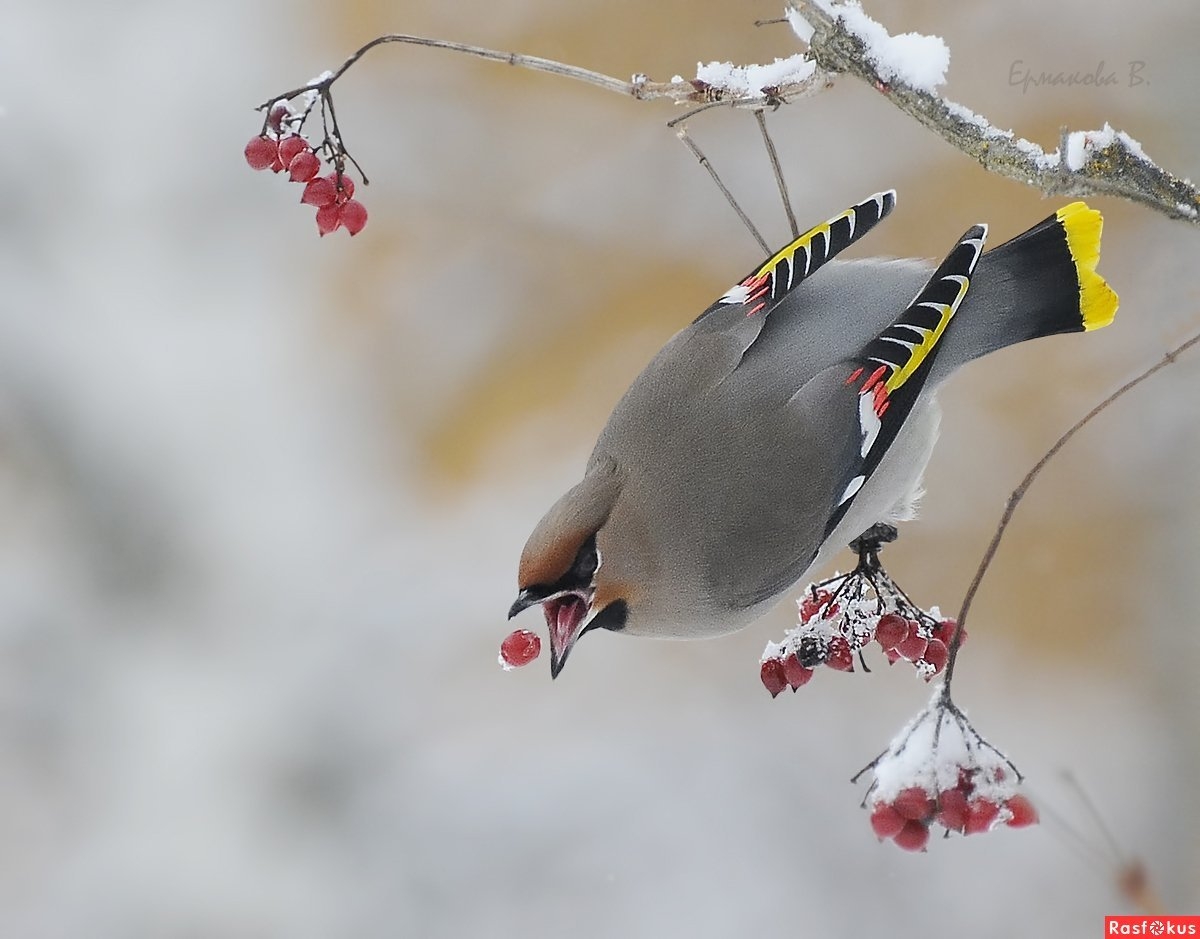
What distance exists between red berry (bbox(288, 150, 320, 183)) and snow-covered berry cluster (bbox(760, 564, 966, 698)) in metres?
1.13

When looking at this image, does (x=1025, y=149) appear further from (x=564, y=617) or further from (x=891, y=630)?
(x=564, y=617)

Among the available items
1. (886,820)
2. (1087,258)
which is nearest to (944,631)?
(886,820)

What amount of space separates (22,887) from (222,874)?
0.72 metres

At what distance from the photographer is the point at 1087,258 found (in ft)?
7.10

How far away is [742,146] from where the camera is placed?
3.83 metres

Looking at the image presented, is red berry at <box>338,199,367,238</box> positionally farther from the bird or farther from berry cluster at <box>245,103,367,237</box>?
the bird

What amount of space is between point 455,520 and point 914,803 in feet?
9.24

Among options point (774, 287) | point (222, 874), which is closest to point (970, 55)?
point (774, 287)

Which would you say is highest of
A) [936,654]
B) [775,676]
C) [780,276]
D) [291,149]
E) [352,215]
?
[291,149]

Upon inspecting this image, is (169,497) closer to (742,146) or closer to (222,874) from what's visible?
(222,874)

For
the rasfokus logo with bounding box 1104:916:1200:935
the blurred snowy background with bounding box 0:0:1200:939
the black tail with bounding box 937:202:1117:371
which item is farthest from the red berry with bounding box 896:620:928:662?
the rasfokus logo with bounding box 1104:916:1200:935

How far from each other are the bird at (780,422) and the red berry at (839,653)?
16cm

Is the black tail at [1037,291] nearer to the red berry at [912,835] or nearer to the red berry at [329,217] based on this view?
the red berry at [912,835]

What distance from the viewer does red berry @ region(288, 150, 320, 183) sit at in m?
2.01
